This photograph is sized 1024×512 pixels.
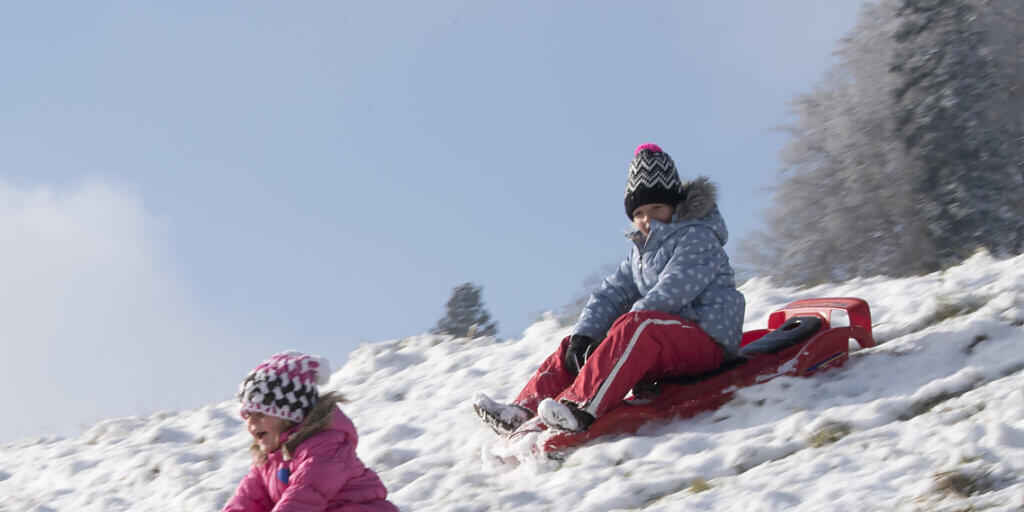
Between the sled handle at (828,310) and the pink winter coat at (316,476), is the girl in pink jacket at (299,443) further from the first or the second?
the sled handle at (828,310)

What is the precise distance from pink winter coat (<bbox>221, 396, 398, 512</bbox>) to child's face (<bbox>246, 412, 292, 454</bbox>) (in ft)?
0.10

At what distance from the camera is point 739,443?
4031mm

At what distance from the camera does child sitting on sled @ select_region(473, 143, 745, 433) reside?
4.32m

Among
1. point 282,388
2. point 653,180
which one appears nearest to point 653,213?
point 653,180

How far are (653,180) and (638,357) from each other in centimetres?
99

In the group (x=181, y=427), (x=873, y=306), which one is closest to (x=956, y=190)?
(x=873, y=306)

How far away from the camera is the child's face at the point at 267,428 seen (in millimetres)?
3582

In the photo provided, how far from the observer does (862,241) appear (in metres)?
19.1

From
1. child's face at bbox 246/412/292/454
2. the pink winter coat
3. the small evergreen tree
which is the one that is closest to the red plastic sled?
the pink winter coat

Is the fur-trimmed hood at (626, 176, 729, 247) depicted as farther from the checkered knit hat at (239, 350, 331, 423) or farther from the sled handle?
the checkered knit hat at (239, 350, 331, 423)

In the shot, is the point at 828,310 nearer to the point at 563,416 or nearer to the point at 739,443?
the point at 739,443

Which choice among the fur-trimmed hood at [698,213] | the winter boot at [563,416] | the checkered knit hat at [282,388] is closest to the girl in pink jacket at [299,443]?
the checkered knit hat at [282,388]

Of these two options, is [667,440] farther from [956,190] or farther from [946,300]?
[956,190]

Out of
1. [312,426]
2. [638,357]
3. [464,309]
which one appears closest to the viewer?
[312,426]
